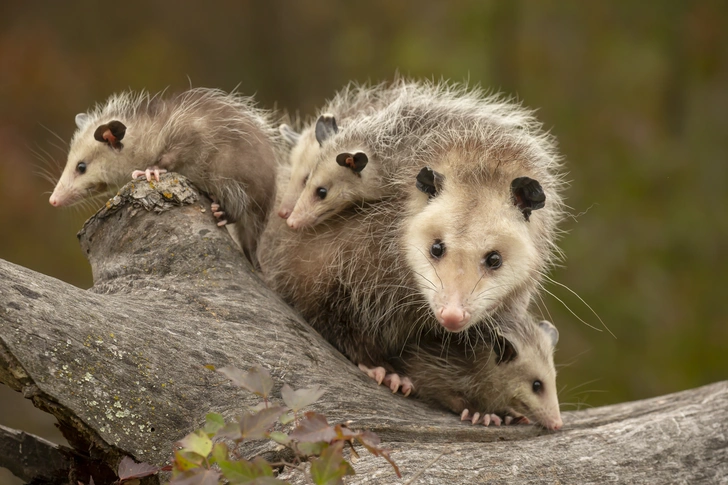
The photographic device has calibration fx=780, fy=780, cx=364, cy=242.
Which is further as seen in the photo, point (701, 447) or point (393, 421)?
point (701, 447)

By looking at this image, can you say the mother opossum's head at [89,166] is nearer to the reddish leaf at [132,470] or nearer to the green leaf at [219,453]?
the reddish leaf at [132,470]

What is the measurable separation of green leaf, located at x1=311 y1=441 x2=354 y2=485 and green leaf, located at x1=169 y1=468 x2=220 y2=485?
0.17m

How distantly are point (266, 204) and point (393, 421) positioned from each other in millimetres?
962

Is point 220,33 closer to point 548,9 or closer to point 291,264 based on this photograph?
point 548,9

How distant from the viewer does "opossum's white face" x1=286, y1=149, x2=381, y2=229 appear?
2.53 m

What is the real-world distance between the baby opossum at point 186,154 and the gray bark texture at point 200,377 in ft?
0.43

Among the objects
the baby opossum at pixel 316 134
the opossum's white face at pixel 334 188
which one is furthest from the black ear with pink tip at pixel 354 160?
the baby opossum at pixel 316 134

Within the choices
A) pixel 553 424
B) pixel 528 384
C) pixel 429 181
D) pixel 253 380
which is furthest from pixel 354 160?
pixel 253 380

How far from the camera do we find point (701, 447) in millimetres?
2436

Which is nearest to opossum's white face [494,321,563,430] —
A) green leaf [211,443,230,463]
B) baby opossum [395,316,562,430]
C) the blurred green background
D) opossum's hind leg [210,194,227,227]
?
baby opossum [395,316,562,430]

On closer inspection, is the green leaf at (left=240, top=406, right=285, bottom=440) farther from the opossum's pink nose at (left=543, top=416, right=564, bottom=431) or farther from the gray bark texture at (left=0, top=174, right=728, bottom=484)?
the opossum's pink nose at (left=543, top=416, right=564, bottom=431)

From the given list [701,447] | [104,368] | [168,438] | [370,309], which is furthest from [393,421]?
[701,447]

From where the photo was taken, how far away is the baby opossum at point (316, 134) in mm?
2705

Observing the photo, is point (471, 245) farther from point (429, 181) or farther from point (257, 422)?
point (257, 422)
